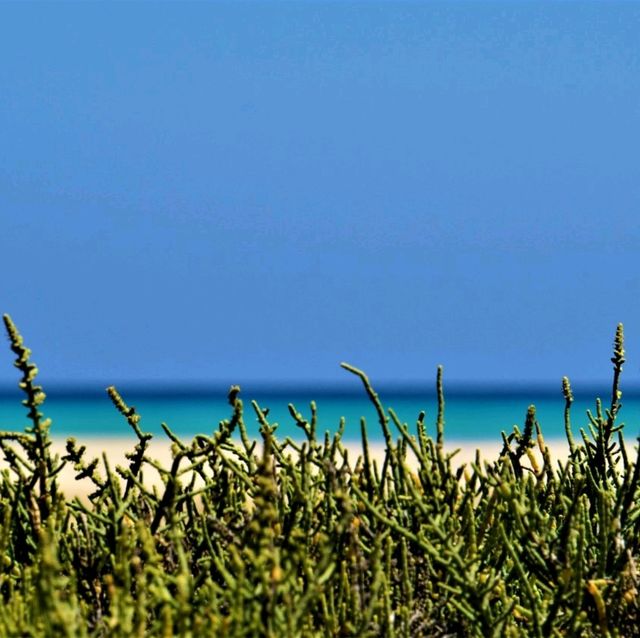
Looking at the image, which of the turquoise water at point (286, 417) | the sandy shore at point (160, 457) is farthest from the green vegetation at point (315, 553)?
the turquoise water at point (286, 417)

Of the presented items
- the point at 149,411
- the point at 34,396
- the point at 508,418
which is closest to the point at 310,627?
the point at 34,396

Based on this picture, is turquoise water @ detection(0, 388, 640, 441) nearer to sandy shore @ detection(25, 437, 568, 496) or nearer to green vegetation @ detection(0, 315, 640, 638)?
sandy shore @ detection(25, 437, 568, 496)

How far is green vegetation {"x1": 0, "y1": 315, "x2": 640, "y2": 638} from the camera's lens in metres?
1.70

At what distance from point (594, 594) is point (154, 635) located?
675mm

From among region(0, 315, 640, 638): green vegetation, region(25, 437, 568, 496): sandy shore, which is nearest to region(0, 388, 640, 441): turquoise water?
region(25, 437, 568, 496): sandy shore

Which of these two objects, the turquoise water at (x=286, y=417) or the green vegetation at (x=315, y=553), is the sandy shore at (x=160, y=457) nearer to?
the green vegetation at (x=315, y=553)

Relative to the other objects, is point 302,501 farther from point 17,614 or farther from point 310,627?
point 17,614

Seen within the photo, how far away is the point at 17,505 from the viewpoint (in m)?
2.40

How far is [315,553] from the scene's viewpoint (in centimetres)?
242

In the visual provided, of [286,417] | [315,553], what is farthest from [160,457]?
[286,417]

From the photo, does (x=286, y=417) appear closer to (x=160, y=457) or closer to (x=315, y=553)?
(x=160, y=457)

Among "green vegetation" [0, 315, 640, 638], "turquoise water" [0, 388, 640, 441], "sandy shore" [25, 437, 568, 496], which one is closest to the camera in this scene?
"green vegetation" [0, 315, 640, 638]

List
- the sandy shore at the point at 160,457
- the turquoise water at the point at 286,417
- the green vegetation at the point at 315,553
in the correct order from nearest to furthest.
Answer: the green vegetation at the point at 315,553 < the sandy shore at the point at 160,457 < the turquoise water at the point at 286,417

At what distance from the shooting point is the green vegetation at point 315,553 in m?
1.70
